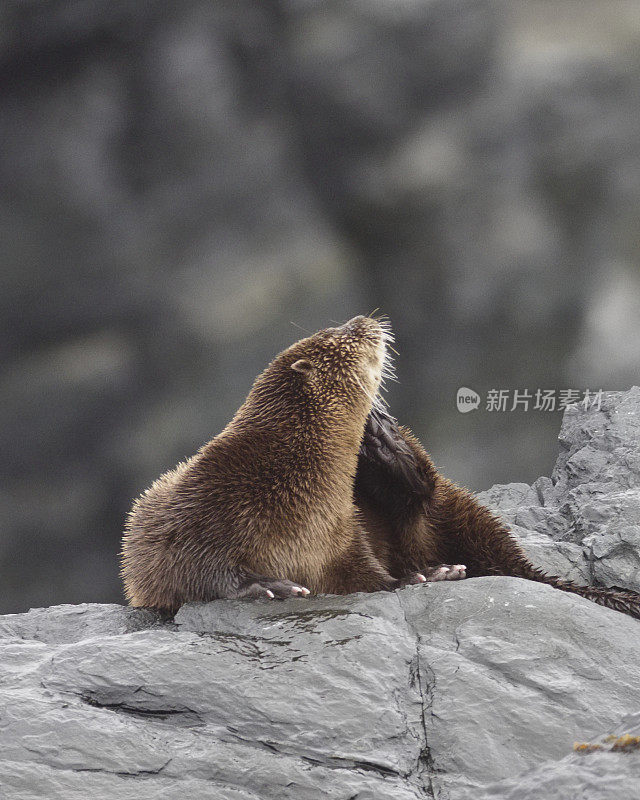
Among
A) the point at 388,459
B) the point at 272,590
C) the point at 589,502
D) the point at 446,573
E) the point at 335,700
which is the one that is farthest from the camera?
the point at 589,502

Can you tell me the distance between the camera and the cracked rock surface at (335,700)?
9.05 ft

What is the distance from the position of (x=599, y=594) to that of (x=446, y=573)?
0.78 m

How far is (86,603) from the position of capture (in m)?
4.86

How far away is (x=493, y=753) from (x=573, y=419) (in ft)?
14.2

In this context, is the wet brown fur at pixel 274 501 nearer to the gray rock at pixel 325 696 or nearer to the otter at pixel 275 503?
the otter at pixel 275 503

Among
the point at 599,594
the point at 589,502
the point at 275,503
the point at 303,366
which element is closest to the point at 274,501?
the point at 275,503

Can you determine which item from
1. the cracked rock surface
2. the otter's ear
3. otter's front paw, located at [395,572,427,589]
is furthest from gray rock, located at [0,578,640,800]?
the otter's ear

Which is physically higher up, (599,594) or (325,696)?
(599,594)

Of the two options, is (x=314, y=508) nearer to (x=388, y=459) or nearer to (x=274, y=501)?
(x=274, y=501)

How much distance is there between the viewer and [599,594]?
14.6 ft

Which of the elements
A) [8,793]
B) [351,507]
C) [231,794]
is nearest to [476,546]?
[351,507]

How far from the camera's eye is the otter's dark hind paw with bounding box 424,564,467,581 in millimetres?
4352

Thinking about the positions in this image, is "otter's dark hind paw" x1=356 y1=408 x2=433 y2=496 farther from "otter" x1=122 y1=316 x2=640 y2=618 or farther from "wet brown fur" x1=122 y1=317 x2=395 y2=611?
"wet brown fur" x1=122 y1=317 x2=395 y2=611

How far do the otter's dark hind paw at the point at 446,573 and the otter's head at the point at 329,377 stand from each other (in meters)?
0.78
